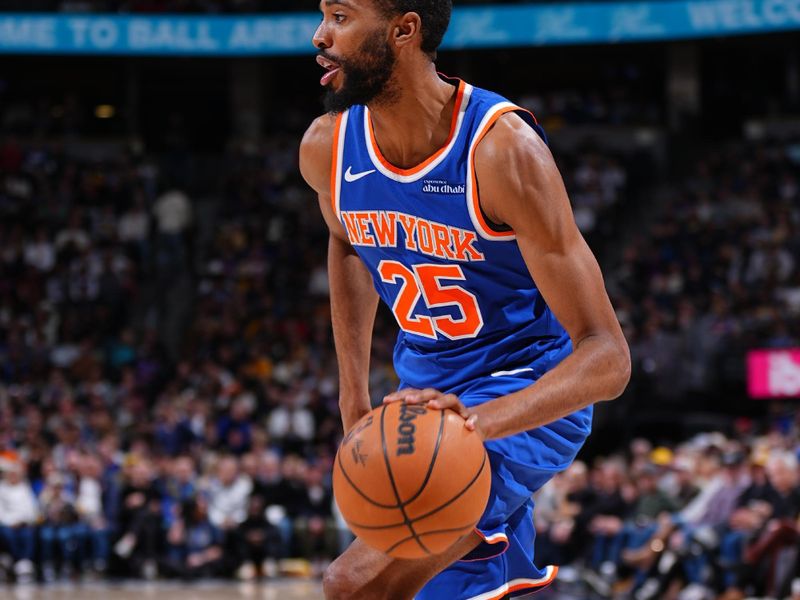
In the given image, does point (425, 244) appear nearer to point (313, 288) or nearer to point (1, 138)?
point (313, 288)

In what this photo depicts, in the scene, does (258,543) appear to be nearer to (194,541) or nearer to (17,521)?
(194,541)

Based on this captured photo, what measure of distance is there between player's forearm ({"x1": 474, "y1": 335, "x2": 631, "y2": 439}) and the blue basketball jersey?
398 millimetres

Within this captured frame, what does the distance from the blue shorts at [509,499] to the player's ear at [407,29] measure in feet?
2.93

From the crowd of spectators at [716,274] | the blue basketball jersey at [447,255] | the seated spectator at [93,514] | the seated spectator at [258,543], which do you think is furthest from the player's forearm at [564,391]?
the crowd of spectators at [716,274]

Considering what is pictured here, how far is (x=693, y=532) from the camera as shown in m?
9.99

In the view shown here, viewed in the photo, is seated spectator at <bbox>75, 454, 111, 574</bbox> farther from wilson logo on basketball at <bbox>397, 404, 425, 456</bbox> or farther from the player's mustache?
wilson logo on basketball at <bbox>397, 404, 425, 456</bbox>

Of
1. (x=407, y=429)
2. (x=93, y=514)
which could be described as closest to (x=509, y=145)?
(x=407, y=429)

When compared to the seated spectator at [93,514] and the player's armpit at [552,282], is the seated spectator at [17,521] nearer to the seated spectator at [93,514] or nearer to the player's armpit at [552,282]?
the seated spectator at [93,514]

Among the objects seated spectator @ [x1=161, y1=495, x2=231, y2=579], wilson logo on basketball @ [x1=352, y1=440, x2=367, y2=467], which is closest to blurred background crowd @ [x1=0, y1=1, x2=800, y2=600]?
seated spectator @ [x1=161, y1=495, x2=231, y2=579]

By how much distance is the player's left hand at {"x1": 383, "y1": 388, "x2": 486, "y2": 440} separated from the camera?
2.90 metres

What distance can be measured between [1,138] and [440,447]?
1984 centimetres

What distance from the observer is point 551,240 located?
312cm

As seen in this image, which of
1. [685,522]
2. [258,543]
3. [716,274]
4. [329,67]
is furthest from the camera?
[716,274]

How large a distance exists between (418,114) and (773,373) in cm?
1099
